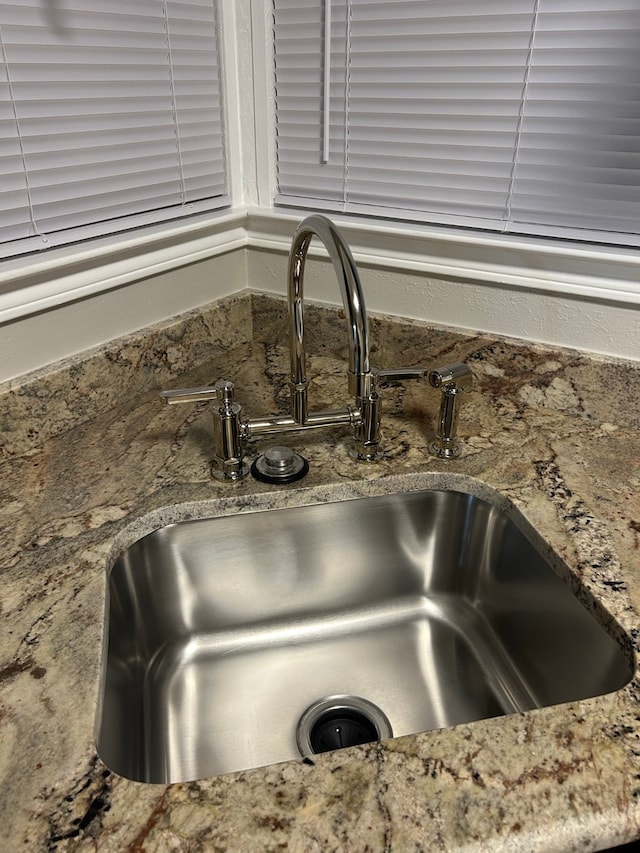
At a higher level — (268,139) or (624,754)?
(268,139)

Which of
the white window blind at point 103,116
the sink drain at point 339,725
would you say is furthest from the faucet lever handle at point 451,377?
the white window blind at point 103,116

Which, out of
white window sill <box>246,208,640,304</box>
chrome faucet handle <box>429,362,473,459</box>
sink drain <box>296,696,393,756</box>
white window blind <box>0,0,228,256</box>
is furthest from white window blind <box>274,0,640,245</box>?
sink drain <box>296,696,393,756</box>

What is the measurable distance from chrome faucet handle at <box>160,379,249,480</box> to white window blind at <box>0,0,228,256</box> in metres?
0.32

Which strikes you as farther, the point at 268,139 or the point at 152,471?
the point at 268,139

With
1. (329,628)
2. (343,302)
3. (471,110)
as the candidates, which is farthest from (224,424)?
(471,110)

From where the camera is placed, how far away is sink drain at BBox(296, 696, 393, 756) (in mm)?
828

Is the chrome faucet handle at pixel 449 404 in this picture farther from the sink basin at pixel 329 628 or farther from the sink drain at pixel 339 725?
the sink drain at pixel 339 725

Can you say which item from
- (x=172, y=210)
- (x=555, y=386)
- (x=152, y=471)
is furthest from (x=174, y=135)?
(x=555, y=386)

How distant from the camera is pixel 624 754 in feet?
1.80

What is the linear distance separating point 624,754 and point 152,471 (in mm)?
A: 673

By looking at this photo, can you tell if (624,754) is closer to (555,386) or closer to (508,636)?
(508,636)

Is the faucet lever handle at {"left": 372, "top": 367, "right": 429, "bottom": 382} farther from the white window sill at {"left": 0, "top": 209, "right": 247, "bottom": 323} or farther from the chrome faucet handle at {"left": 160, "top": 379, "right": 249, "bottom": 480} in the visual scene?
the white window sill at {"left": 0, "top": 209, "right": 247, "bottom": 323}

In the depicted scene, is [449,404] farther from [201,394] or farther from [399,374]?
[201,394]

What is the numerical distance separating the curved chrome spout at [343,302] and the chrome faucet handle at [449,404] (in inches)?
4.9
